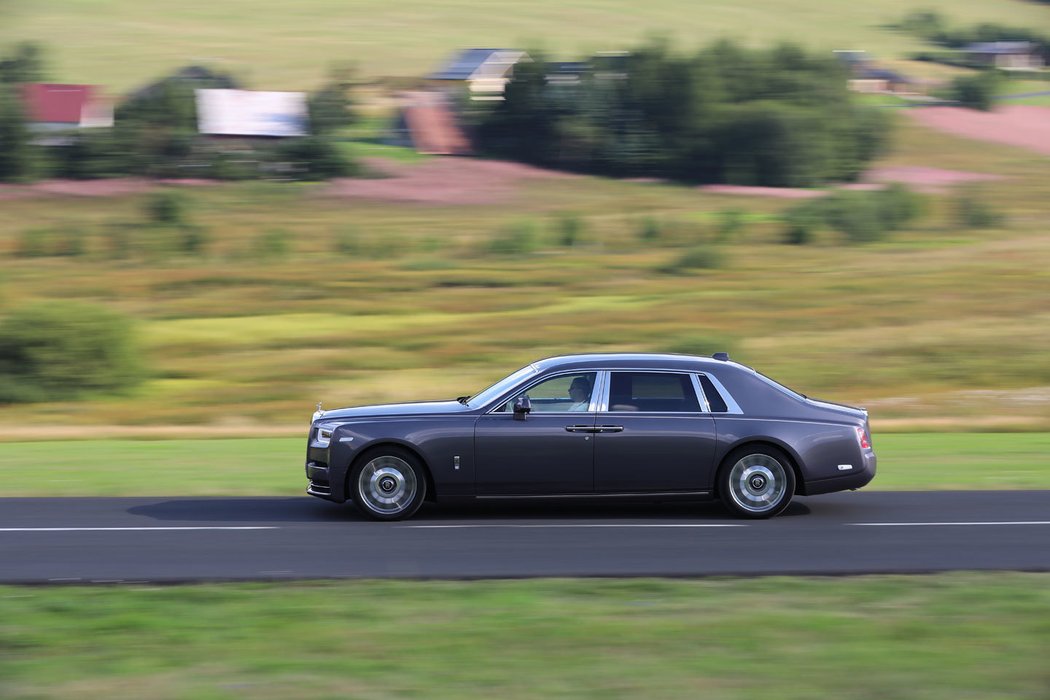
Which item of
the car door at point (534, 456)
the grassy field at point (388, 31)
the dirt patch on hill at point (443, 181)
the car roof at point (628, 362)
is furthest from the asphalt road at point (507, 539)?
the grassy field at point (388, 31)

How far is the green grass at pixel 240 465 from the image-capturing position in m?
13.4

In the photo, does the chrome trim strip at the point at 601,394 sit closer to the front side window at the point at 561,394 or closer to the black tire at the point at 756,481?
the front side window at the point at 561,394

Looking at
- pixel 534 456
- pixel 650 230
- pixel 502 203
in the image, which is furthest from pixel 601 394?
pixel 502 203

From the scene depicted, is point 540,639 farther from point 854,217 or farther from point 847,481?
point 854,217

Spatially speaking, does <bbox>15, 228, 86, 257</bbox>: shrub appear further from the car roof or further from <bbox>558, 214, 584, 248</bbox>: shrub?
the car roof

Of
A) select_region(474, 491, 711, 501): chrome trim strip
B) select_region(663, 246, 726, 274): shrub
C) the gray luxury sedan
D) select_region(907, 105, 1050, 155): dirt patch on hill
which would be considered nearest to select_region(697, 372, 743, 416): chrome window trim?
the gray luxury sedan

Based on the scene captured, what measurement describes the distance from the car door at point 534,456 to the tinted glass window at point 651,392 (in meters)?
0.34

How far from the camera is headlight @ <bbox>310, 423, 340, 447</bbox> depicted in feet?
36.4

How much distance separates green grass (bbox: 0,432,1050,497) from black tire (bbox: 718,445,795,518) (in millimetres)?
2708

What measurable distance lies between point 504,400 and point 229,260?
139 ft

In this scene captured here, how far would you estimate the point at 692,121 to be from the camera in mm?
77625

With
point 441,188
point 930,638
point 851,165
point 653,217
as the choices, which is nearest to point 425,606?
point 930,638

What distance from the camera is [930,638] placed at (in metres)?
6.88

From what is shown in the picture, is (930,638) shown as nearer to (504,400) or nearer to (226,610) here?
(226,610)
